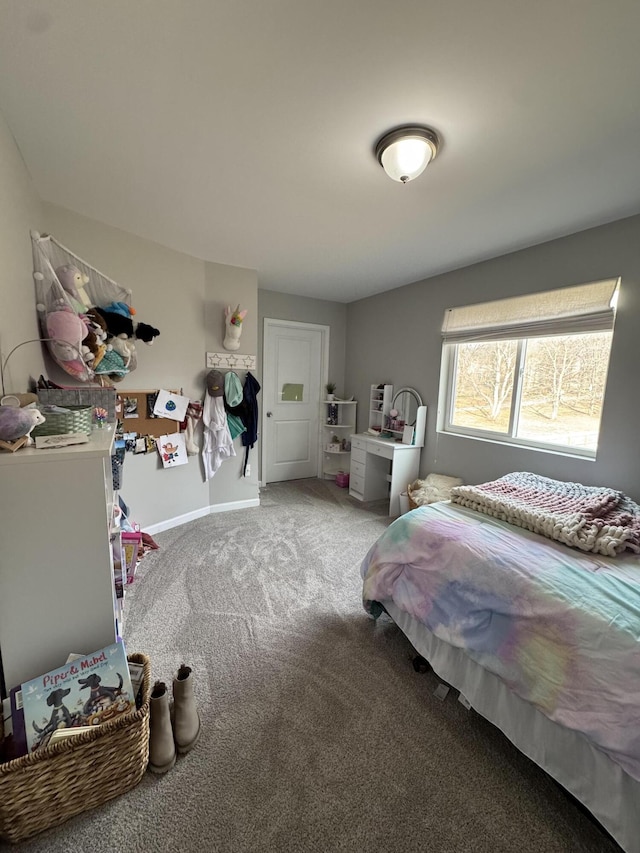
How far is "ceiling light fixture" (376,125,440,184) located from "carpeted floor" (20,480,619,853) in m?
2.31

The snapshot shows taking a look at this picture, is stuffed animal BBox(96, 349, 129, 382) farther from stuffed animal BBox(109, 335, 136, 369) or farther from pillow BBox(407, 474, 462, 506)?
pillow BBox(407, 474, 462, 506)

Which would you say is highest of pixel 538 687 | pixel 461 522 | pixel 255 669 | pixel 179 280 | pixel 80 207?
pixel 80 207

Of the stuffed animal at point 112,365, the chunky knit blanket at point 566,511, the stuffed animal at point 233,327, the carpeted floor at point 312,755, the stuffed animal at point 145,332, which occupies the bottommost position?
the carpeted floor at point 312,755

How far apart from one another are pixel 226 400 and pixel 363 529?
177 centimetres

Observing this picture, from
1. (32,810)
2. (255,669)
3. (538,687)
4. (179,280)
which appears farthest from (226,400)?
(538,687)

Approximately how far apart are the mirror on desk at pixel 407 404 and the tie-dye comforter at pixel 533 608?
80.0 inches

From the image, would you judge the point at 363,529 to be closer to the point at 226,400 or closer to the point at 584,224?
the point at 226,400

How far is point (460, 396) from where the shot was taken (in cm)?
340

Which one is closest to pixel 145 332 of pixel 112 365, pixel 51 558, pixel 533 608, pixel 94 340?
pixel 112 365

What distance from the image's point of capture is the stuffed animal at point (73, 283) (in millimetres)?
1959

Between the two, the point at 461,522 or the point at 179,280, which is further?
the point at 179,280

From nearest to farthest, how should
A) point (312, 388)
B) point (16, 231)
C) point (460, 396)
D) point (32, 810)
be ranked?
1. point (32, 810)
2. point (16, 231)
3. point (460, 396)
4. point (312, 388)

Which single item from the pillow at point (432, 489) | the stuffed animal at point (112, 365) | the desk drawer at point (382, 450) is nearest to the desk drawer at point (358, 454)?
the desk drawer at point (382, 450)

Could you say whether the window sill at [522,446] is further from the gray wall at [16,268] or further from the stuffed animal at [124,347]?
the gray wall at [16,268]
